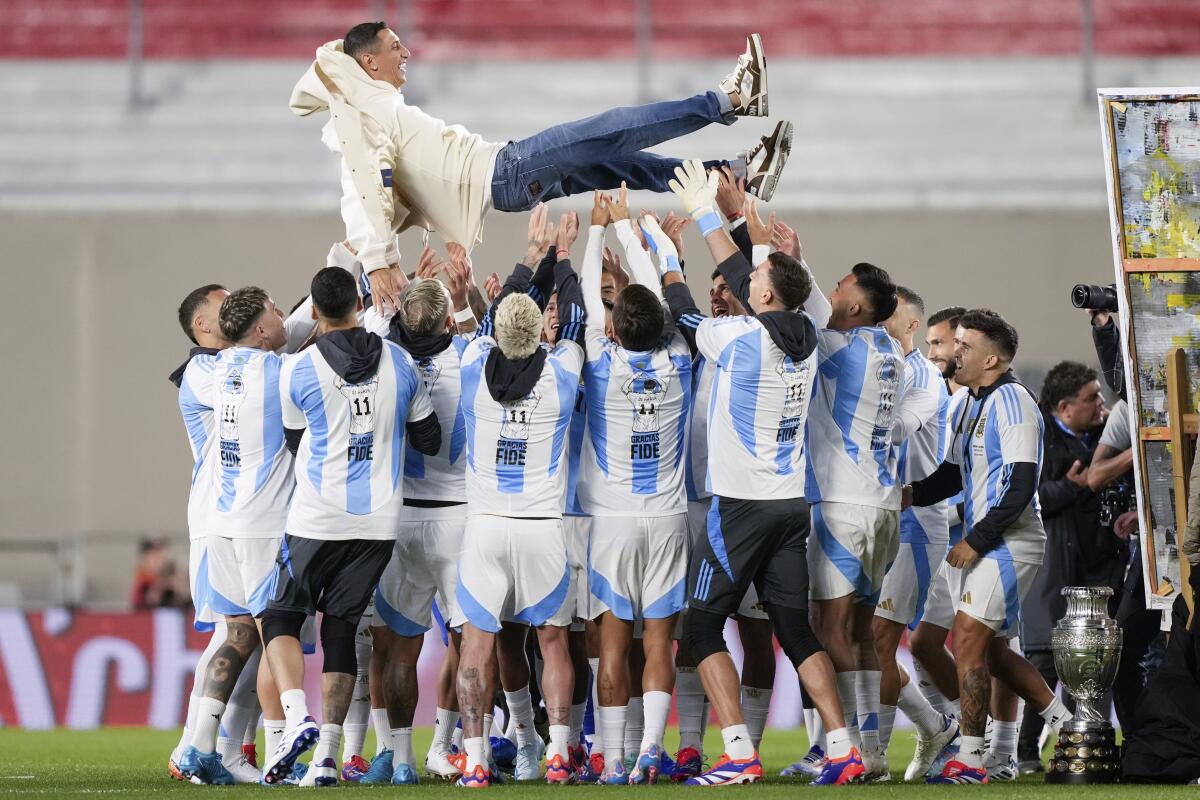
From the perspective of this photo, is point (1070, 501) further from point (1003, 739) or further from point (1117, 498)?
point (1003, 739)

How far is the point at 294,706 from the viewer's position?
680 cm

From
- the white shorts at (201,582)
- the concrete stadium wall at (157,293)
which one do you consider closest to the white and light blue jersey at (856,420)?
the white shorts at (201,582)

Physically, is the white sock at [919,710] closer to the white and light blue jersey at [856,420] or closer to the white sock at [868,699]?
the white sock at [868,699]

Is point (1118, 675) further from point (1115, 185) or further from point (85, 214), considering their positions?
point (85, 214)

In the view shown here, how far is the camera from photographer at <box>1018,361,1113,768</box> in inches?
353

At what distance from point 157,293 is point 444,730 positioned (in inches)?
356

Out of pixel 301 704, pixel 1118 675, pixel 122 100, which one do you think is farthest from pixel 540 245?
pixel 122 100

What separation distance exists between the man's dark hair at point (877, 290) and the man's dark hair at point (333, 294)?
235 cm

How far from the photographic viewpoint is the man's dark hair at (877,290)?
24.9 ft

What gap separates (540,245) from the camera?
25.4 ft

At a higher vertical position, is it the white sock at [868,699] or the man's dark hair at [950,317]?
the man's dark hair at [950,317]

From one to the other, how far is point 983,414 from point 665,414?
1.56 m

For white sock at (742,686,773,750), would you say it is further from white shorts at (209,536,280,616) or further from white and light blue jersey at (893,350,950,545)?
white shorts at (209,536,280,616)

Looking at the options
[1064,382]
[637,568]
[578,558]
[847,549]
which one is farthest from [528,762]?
[1064,382]
